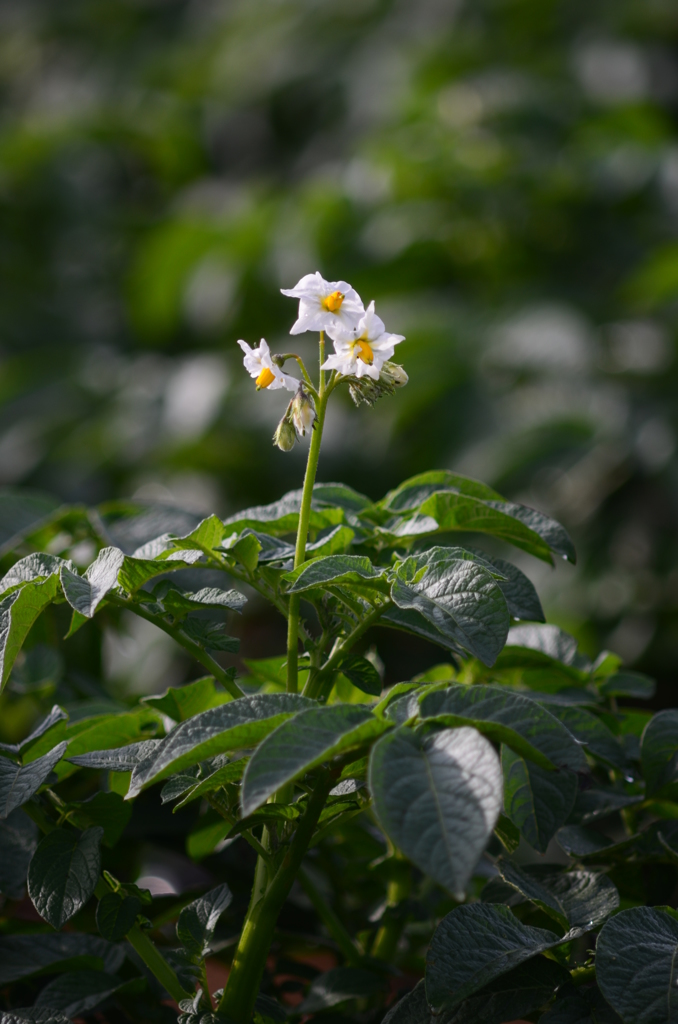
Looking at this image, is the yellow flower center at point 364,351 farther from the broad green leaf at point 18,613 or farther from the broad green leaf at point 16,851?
the broad green leaf at point 16,851

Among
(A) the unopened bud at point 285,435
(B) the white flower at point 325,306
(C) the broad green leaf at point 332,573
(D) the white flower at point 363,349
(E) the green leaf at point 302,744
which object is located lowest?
(E) the green leaf at point 302,744

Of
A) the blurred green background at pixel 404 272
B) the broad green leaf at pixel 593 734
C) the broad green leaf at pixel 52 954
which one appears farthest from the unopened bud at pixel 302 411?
the blurred green background at pixel 404 272

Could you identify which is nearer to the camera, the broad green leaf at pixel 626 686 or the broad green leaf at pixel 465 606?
the broad green leaf at pixel 465 606

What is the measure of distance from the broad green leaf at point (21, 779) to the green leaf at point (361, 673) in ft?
0.45

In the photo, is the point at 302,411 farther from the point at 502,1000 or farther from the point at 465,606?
the point at 502,1000

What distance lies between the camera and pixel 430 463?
1514 mm

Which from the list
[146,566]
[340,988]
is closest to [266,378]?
[146,566]

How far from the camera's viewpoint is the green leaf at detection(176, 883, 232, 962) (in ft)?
1.32

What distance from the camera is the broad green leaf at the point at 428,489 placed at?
47 cm

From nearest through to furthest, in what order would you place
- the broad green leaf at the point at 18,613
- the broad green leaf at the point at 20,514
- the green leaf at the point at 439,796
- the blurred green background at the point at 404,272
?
the green leaf at the point at 439,796 → the broad green leaf at the point at 18,613 → the broad green leaf at the point at 20,514 → the blurred green background at the point at 404,272

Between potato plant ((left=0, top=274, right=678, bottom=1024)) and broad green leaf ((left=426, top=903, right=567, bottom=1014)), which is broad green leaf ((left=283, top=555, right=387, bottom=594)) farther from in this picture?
broad green leaf ((left=426, top=903, right=567, bottom=1014))

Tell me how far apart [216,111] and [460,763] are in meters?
2.99

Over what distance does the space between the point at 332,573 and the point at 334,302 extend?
0.45 feet

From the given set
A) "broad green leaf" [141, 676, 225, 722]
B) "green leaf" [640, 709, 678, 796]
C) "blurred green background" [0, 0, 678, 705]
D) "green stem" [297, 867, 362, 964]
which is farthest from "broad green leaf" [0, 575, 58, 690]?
"blurred green background" [0, 0, 678, 705]
